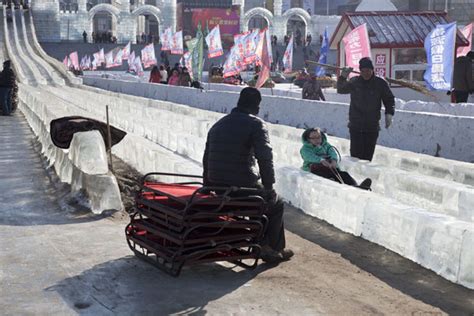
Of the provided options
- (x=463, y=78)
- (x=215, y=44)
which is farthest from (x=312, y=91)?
(x=215, y=44)

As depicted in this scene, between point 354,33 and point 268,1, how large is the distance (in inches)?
2733

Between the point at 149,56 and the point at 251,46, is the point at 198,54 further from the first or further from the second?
the point at 149,56

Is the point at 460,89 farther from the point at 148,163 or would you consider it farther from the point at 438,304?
the point at 438,304

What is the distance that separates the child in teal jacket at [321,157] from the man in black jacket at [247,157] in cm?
251

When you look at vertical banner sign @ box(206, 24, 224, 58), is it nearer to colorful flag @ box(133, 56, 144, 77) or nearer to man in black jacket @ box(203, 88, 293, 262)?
colorful flag @ box(133, 56, 144, 77)

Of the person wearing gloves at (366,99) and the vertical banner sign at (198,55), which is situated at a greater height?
the vertical banner sign at (198,55)

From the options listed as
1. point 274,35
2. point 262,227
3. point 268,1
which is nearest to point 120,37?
point 274,35

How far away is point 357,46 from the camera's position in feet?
60.4

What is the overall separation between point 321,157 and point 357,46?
10109 millimetres

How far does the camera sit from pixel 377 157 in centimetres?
1137

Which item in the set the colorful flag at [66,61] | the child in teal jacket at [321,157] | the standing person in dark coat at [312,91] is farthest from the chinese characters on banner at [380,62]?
the colorful flag at [66,61]

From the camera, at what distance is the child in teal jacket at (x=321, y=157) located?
8672 mm

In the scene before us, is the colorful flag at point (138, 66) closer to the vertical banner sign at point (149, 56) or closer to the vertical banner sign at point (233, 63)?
the vertical banner sign at point (149, 56)

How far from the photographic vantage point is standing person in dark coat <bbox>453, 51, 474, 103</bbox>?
16309 mm
